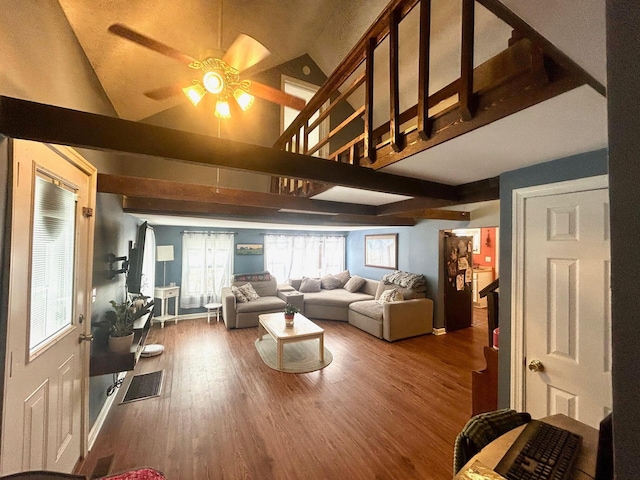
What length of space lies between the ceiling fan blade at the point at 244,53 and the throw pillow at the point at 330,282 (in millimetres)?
5060

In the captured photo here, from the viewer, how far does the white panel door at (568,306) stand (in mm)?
1421

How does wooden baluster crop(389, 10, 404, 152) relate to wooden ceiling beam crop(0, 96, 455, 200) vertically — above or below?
above

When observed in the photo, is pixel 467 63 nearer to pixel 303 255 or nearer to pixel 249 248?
pixel 249 248

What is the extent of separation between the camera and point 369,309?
481 centimetres

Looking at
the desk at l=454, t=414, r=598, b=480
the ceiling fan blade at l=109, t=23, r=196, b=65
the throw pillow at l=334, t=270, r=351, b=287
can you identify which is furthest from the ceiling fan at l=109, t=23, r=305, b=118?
the throw pillow at l=334, t=270, r=351, b=287

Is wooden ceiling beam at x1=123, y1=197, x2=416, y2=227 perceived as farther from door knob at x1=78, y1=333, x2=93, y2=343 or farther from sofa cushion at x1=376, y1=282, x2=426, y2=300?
door knob at x1=78, y1=333, x2=93, y2=343

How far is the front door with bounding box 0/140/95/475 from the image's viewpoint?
1.19m

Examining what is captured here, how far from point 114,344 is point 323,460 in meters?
2.04

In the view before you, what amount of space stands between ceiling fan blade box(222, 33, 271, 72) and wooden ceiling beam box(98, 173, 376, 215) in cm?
117

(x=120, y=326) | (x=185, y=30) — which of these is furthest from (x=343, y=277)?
(x=185, y=30)

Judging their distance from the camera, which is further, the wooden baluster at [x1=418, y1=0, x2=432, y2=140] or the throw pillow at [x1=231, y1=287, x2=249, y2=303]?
the throw pillow at [x1=231, y1=287, x2=249, y2=303]

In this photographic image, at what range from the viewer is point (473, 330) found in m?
4.98

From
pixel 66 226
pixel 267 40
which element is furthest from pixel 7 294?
pixel 267 40

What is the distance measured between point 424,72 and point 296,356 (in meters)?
3.70
